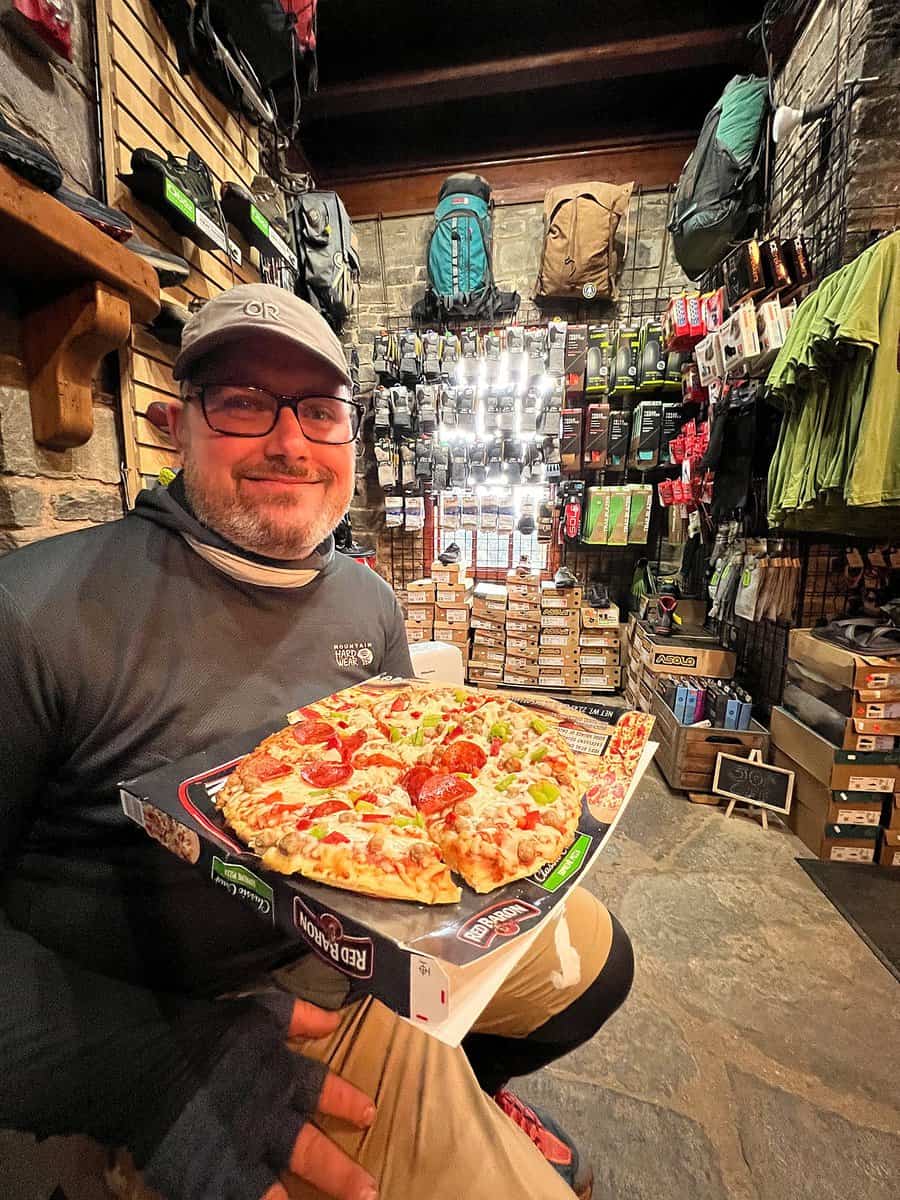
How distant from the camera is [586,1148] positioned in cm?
118

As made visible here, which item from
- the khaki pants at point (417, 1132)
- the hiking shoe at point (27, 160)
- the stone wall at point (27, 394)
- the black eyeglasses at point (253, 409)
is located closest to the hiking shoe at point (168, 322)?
the stone wall at point (27, 394)

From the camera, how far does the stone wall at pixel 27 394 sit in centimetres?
133

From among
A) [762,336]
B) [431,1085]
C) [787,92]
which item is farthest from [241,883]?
[787,92]

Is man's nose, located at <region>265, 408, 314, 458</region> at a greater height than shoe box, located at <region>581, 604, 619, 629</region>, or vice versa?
man's nose, located at <region>265, 408, 314, 458</region>

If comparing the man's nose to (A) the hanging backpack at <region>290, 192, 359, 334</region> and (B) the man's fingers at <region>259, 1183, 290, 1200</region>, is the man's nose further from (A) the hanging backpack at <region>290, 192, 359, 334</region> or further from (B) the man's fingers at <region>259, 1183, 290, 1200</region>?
(A) the hanging backpack at <region>290, 192, 359, 334</region>

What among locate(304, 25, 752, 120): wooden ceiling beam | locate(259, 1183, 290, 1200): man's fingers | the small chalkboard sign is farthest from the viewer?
locate(304, 25, 752, 120): wooden ceiling beam

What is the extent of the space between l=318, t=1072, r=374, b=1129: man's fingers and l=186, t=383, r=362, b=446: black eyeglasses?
3.44 feet

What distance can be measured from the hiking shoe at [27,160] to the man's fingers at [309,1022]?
1.77 metres

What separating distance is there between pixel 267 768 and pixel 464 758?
0.30m

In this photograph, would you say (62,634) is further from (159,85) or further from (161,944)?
(159,85)

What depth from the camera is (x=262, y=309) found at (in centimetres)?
93

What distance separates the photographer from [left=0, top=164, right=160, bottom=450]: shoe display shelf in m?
1.23

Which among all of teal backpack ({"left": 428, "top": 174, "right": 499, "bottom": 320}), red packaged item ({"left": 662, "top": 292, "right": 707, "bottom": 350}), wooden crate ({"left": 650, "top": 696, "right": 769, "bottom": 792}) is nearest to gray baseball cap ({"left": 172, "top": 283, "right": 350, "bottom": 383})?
wooden crate ({"left": 650, "top": 696, "right": 769, "bottom": 792})

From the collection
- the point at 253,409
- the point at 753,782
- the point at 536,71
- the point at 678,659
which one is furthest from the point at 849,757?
the point at 536,71
